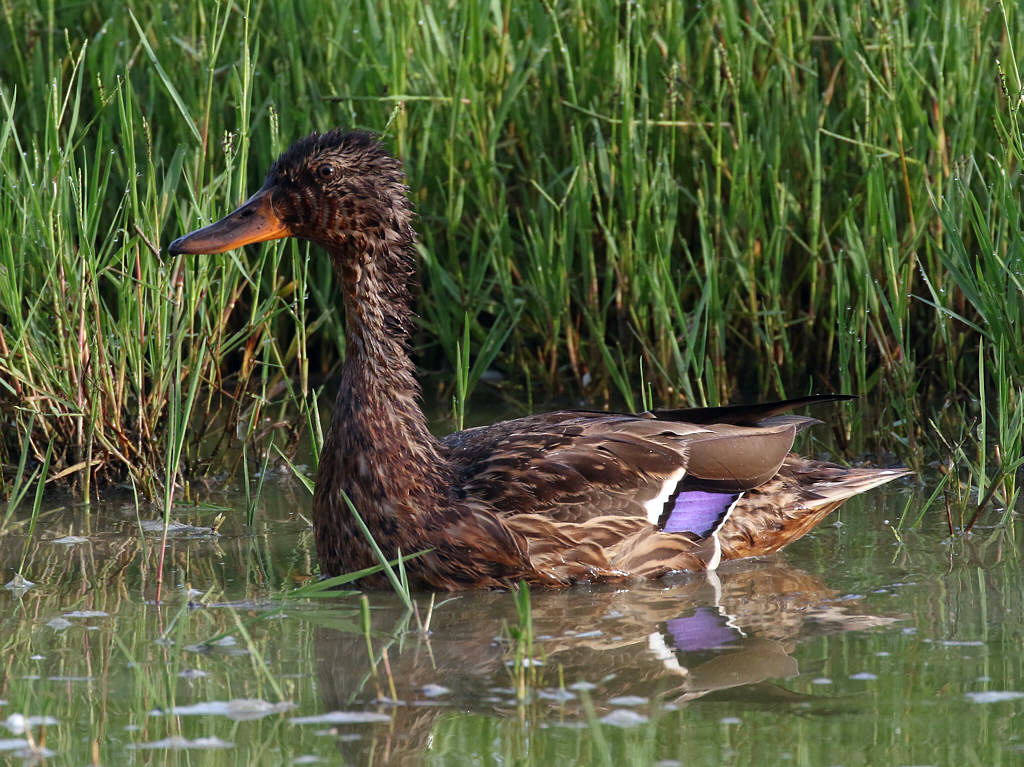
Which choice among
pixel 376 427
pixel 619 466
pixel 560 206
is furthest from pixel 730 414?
pixel 560 206

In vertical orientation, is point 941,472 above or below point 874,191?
below

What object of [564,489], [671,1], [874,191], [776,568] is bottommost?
[776,568]

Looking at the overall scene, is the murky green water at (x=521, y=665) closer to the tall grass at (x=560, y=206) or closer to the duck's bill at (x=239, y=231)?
the tall grass at (x=560, y=206)

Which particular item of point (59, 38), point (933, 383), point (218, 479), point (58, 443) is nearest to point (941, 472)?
point (933, 383)

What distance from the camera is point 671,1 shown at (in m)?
6.61

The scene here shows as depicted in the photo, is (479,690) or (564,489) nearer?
(479,690)

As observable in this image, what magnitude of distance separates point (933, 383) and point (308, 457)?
2587 millimetres

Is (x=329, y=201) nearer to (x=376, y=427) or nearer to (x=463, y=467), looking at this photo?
(x=376, y=427)

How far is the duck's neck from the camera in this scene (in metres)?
4.95

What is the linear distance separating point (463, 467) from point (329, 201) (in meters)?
0.96

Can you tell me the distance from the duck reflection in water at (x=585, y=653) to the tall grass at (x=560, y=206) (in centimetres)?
105

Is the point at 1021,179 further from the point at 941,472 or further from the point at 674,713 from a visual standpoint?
the point at 674,713

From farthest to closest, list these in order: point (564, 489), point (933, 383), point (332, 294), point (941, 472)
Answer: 1. point (332, 294)
2. point (933, 383)
3. point (941, 472)
4. point (564, 489)

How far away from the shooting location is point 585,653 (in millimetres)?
4238
